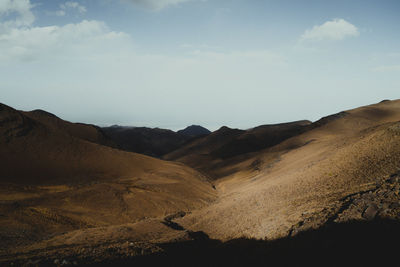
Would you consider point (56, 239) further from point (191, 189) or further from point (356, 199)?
point (191, 189)

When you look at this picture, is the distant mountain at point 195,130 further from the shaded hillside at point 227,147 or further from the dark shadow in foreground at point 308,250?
the dark shadow in foreground at point 308,250

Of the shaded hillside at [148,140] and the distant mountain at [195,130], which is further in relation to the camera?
the distant mountain at [195,130]

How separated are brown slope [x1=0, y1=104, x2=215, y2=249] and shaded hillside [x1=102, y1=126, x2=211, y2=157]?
129ft

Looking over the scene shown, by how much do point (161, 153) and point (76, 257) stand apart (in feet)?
196

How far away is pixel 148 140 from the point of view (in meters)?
71.8

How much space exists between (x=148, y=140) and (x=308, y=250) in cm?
6839

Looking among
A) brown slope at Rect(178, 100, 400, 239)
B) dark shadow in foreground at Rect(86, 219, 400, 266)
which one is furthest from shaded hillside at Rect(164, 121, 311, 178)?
dark shadow in foreground at Rect(86, 219, 400, 266)

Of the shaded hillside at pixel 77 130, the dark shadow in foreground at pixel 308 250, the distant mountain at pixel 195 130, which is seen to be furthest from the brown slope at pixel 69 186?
the distant mountain at pixel 195 130

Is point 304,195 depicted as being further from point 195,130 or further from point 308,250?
point 195,130

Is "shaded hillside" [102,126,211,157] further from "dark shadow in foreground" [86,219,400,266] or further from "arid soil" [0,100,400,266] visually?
"dark shadow in foreground" [86,219,400,266]

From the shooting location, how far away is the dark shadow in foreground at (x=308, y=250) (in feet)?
15.4

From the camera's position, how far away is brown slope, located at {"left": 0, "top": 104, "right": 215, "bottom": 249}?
10406 mm

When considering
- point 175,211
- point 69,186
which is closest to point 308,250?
point 175,211

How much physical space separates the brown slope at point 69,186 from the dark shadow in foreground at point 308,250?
16.5ft
